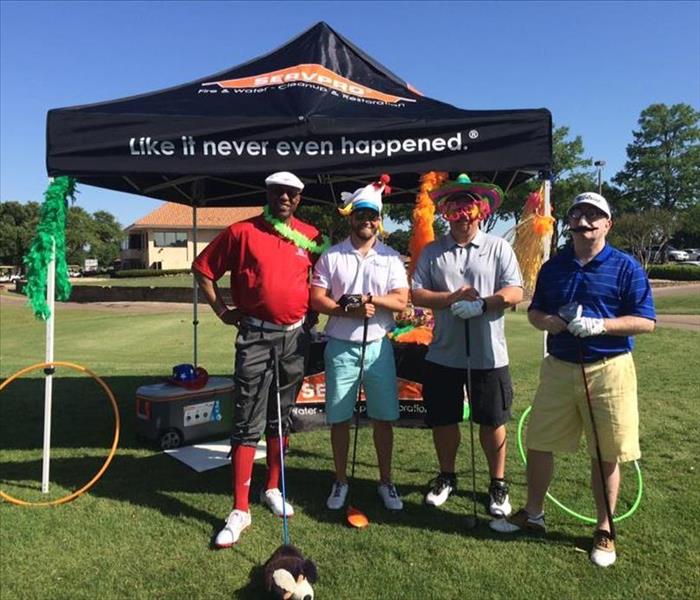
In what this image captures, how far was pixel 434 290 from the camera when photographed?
3693 mm

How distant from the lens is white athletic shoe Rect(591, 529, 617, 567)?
310 centimetres

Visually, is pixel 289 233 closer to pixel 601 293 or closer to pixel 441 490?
pixel 601 293

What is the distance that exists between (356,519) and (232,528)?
29.1 inches

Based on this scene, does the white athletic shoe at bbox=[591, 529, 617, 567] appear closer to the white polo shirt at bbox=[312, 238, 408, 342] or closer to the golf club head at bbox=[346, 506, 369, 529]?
the golf club head at bbox=[346, 506, 369, 529]

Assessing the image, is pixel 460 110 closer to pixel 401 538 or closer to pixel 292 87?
pixel 292 87

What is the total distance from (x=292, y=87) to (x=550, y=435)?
3.10 m

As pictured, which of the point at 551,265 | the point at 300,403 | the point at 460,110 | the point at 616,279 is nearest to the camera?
the point at 616,279

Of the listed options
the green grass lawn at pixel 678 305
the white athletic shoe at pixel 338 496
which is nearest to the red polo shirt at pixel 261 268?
the white athletic shoe at pixel 338 496

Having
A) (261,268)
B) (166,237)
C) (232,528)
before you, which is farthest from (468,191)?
(166,237)

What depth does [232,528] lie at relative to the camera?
341cm

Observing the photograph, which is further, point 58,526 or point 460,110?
point 460,110

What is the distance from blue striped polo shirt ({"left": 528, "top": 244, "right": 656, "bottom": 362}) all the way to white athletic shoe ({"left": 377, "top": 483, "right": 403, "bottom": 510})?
1.43 m

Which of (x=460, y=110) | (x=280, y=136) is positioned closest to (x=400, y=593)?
(x=280, y=136)

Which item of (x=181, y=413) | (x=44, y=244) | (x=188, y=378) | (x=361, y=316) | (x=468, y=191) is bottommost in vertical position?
(x=181, y=413)
